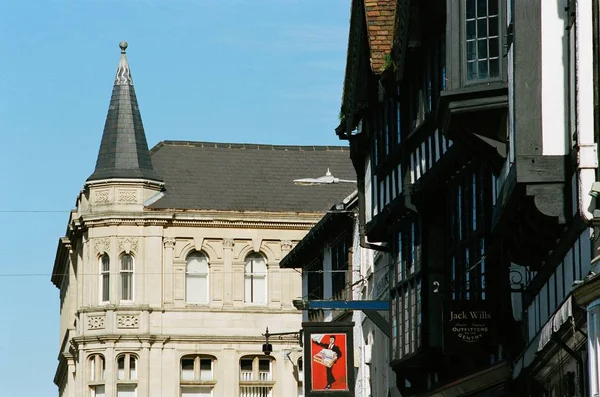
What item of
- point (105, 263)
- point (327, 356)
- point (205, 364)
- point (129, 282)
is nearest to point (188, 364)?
point (205, 364)

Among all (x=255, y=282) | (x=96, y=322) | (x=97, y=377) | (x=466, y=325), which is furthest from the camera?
(x=255, y=282)

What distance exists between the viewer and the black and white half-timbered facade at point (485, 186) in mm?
20609

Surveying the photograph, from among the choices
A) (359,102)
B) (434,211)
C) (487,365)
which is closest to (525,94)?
(487,365)

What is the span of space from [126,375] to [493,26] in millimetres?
49693

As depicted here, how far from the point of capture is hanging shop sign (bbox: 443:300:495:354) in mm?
27484

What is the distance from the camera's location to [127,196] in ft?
246

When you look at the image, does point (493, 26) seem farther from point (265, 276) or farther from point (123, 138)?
point (265, 276)

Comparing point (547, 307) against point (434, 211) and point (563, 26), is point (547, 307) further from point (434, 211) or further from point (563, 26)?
point (434, 211)

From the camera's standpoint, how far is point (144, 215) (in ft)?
245

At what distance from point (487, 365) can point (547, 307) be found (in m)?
6.12

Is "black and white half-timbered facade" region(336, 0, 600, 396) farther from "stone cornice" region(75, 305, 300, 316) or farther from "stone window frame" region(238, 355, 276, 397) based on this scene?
"stone window frame" region(238, 355, 276, 397)

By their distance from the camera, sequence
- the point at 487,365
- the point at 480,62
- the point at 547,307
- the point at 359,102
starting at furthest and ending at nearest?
1. the point at 359,102
2. the point at 487,365
3. the point at 480,62
4. the point at 547,307

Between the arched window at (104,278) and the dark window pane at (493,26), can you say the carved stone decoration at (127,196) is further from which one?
the dark window pane at (493,26)

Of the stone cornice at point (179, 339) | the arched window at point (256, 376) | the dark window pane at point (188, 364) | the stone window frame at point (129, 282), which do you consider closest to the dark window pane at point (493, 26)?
the stone cornice at point (179, 339)
